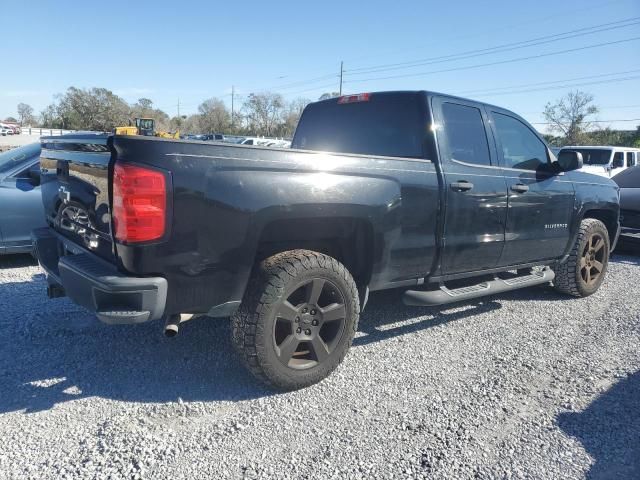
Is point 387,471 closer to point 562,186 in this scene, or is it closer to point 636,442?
point 636,442

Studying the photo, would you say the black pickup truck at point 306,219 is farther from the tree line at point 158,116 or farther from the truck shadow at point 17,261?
the tree line at point 158,116

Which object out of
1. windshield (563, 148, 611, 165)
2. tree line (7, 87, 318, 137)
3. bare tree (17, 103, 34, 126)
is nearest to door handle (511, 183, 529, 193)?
windshield (563, 148, 611, 165)

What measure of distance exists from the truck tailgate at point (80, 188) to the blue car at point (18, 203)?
7.14ft

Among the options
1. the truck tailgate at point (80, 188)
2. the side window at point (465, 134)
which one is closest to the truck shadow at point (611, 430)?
the side window at point (465, 134)

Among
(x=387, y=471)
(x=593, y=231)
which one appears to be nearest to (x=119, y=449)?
(x=387, y=471)

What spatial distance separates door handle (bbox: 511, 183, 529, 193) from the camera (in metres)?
4.16

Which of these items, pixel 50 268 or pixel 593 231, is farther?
pixel 593 231

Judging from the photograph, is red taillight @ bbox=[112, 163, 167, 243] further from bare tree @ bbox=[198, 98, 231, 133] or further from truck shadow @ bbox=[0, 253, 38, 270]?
bare tree @ bbox=[198, 98, 231, 133]

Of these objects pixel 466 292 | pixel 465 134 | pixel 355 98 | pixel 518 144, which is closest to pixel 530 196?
pixel 518 144

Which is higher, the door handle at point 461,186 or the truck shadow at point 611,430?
the door handle at point 461,186

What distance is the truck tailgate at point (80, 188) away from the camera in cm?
263

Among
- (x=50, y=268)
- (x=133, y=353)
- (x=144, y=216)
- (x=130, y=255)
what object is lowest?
(x=133, y=353)

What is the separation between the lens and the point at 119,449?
2379 millimetres

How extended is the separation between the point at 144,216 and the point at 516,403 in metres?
2.47
